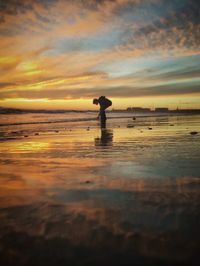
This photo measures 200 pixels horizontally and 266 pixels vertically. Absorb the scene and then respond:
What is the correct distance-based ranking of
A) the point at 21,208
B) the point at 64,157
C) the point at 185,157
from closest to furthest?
the point at 21,208 → the point at 185,157 → the point at 64,157

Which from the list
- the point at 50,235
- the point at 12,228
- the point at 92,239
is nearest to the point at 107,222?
the point at 92,239

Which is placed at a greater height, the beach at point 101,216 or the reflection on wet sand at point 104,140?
the beach at point 101,216

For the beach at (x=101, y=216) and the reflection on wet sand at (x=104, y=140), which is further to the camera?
the reflection on wet sand at (x=104, y=140)

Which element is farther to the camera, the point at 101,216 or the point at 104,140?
the point at 104,140

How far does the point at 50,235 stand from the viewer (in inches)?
130

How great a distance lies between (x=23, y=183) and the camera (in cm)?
584

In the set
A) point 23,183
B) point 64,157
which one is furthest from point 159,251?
point 64,157

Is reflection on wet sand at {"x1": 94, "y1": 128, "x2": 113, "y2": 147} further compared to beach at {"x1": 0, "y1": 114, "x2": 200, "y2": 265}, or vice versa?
reflection on wet sand at {"x1": 94, "y1": 128, "x2": 113, "y2": 147}

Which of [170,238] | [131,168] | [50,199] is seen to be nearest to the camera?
[170,238]

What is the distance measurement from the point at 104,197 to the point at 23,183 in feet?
6.94

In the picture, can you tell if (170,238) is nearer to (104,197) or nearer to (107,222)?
(107,222)

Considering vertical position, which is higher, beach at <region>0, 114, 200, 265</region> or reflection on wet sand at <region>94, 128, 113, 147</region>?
beach at <region>0, 114, 200, 265</region>

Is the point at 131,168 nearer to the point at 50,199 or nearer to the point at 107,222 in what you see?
the point at 50,199

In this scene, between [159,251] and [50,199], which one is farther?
[50,199]
